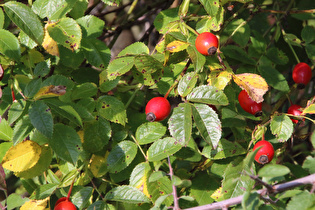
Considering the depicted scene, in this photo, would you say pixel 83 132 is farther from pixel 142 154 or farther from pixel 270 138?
pixel 270 138

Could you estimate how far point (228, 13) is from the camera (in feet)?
6.77

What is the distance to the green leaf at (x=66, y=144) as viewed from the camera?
1464 mm

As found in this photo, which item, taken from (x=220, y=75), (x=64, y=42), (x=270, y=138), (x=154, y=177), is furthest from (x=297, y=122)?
(x=64, y=42)

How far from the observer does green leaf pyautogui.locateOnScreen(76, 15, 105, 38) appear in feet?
5.75

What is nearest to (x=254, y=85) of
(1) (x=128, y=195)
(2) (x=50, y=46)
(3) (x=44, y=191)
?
(1) (x=128, y=195)

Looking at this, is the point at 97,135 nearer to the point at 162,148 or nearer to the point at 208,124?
the point at 162,148

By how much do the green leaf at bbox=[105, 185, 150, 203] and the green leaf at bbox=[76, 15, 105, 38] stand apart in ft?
2.52

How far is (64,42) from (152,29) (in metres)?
1.01

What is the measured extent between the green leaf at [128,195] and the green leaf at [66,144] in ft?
0.72

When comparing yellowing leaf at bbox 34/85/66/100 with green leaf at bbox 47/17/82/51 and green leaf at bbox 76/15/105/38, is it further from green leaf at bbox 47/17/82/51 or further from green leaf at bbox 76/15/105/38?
green leaf at bbox 76/15/105/38

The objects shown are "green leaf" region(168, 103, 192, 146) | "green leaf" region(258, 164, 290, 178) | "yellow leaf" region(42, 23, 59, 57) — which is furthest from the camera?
"yellow leaf" region(42, 23, 59, 57)

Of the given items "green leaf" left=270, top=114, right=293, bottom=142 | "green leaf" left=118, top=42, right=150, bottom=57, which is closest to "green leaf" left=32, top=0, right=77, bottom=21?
"green leaf" left=118, top=42, right=150, bottom=57

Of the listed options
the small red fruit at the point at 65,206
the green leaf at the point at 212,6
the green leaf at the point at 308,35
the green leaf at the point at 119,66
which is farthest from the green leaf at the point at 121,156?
the green leaf at the point at 308,35

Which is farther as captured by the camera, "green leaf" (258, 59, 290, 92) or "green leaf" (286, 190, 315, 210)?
"green leaf" (258, 59, 290, 92)
